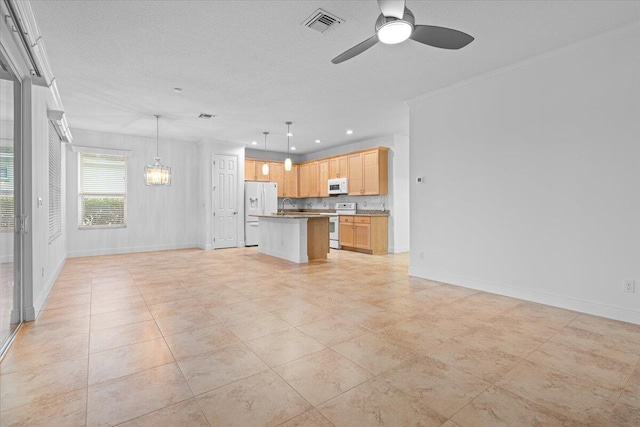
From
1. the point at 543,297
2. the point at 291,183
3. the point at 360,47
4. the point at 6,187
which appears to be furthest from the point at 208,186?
the point at 543,297

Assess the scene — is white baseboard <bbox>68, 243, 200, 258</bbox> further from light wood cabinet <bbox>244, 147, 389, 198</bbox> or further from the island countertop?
the island countertop

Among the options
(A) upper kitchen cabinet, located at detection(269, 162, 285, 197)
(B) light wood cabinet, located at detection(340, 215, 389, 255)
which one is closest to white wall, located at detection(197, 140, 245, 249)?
(A) upper kitchen cabinet, located at detection(269, 162, 285, 197)

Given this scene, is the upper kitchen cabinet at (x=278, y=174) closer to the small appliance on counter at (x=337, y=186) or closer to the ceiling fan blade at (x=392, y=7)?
the small appliance on counter at (x=337, y=186)

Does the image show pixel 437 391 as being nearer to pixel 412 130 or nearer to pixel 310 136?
pixel 412 130

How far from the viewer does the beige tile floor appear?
1.74 meters

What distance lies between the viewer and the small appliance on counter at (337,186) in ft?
27.0

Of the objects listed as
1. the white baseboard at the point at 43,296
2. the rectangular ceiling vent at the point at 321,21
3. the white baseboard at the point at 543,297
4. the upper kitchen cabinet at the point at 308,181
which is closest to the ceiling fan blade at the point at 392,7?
the rectangular ceiling vent at the point at 321,21

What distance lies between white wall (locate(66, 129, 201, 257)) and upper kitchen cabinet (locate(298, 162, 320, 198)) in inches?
118

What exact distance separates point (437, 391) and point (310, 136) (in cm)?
644

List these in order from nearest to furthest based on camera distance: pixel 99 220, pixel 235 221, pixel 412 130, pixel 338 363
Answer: pixel 338 363 < pixel 412 130 < pixel 99 220 < pixel 235 221

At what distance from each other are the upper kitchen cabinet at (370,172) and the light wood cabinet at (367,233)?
2.16ft

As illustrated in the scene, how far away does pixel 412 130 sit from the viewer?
5.01 m

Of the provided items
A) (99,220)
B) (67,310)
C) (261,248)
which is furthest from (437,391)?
(99,220)

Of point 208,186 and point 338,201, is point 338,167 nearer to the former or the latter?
point 338,201
